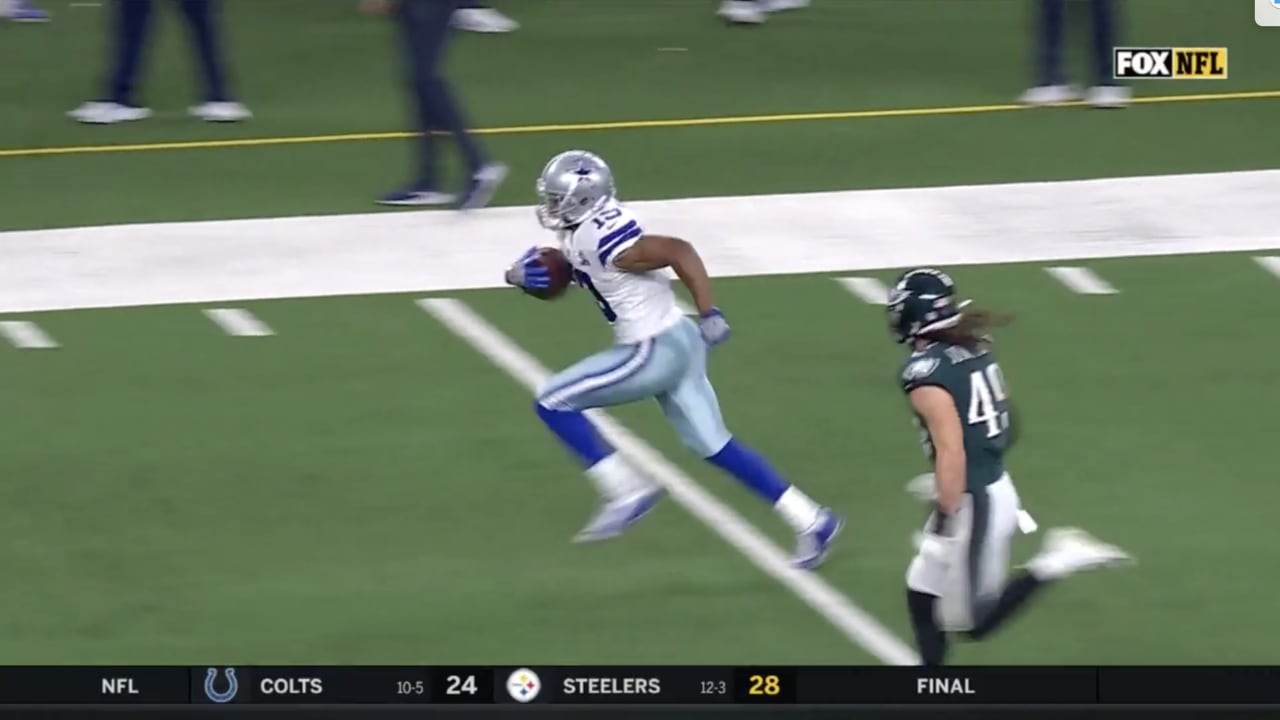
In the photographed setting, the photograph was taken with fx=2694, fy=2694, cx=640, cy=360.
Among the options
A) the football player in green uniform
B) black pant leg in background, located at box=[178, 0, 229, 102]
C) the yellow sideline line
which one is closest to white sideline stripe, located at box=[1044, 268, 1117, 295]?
the yellow sideline line

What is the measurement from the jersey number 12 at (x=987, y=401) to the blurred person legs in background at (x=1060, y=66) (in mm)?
7015

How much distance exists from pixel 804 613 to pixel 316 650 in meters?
1.66

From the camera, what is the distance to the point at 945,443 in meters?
7.96

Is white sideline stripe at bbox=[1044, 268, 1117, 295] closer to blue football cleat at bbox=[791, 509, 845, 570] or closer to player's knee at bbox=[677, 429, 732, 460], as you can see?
blue football cleat at bbox=[791, 509, 845, 570]

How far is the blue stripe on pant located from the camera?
9492 mm

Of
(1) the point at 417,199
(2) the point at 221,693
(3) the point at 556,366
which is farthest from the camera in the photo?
(1) the point at 417,199

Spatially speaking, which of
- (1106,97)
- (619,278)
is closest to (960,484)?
(619,278)

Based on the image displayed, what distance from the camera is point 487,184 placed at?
1345 cm

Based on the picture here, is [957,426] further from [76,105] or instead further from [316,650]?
[76,105]

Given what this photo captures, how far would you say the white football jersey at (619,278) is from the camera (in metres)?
9.45

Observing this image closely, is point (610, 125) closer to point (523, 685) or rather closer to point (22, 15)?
point (22, 15)

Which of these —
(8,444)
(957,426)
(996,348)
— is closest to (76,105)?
(8,444)

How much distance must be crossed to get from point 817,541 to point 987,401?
4.81 ft

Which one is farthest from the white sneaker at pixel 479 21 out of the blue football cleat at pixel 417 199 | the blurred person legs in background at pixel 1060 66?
the blue football cleat at pixel 417 199
